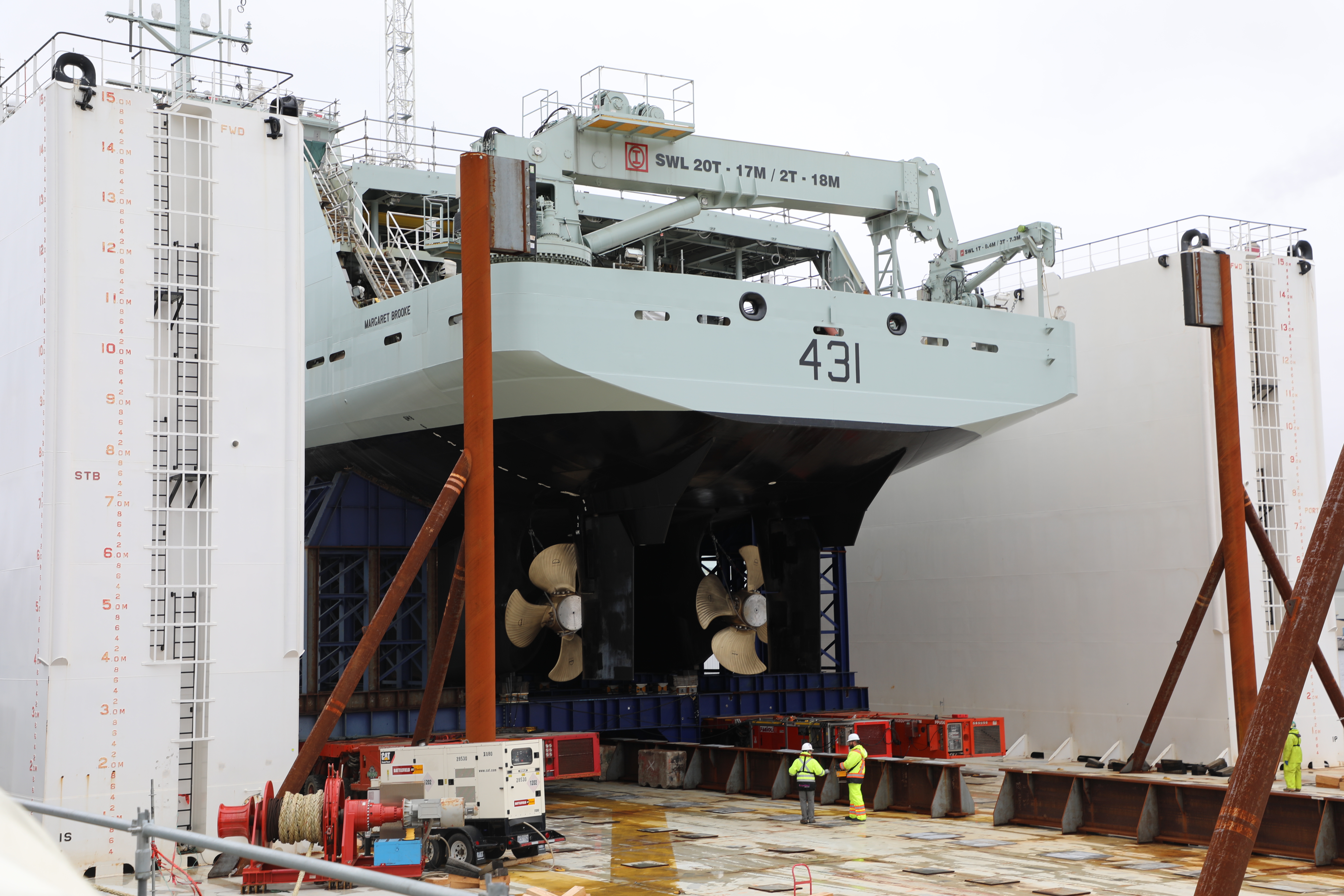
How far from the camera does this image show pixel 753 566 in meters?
21.8

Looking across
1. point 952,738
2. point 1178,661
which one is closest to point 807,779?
point 952,738

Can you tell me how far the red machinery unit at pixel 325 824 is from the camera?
11.4m

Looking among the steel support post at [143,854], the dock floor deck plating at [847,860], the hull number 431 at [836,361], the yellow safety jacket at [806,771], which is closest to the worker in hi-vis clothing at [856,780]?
the dock floor deck plating at [847,860]

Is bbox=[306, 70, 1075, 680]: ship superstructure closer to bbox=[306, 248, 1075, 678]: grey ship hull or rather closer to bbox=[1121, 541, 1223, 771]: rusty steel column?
bbox=[306, 248, 1075, 678]: grey ship hull

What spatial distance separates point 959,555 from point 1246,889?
13.1m

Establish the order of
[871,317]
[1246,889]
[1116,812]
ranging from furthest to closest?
[871,317]
[1116,812]
[1246,889]

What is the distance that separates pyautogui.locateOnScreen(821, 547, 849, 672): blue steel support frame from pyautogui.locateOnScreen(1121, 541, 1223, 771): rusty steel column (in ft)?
21.1

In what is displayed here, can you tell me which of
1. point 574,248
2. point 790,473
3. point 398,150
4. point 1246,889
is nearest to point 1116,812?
point 1246,889

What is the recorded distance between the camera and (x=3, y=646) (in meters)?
13.0

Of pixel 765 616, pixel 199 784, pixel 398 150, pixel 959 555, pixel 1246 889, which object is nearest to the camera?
pixel 1246 889

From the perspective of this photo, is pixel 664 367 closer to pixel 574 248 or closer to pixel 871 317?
pixel 574 248

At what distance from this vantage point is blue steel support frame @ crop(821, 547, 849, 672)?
23.9 meters

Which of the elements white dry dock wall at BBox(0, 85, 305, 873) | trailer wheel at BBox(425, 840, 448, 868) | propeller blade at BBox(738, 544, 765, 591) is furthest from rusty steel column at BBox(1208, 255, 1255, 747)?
white dry dock wall at BBox(0, 85, 305, 873)

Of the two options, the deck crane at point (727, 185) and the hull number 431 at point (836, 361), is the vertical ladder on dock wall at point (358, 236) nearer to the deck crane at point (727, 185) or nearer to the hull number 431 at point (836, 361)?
the deck crane at point (727, 185)
